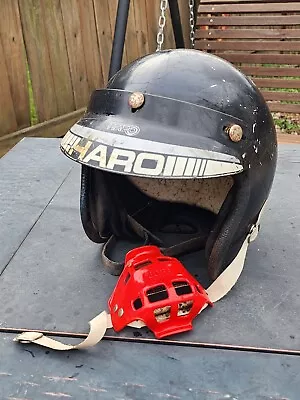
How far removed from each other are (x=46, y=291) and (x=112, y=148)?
0.34m

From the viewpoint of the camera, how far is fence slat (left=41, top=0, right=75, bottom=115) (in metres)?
2.43

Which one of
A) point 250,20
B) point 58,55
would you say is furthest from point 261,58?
point 58,55

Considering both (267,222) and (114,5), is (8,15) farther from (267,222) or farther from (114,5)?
(267,222)

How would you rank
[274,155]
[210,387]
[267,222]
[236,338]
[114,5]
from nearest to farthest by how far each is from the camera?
1. [210,387]
2. [236,338]
3. [274,155]
4. [267,222]
5. [114,5]

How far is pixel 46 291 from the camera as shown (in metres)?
1.07

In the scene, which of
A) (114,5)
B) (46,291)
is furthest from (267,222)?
(114,5)

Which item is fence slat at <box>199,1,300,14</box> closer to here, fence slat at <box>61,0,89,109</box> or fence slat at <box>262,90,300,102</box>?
fence slat at <box>262,90,300,102</box>

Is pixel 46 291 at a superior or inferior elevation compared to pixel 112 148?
inferior

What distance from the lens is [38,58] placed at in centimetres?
240

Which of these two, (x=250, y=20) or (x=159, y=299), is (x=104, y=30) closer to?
(x=250, y=20)

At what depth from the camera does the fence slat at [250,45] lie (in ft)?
8.23

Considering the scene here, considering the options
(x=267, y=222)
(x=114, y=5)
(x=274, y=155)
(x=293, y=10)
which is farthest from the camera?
(x=114, y=5)

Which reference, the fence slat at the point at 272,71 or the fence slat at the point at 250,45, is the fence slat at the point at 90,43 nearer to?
the fence slat at the point at 250,45

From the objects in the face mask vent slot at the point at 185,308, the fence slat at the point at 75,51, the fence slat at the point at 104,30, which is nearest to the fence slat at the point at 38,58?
the fence slat at the point at 75,51
